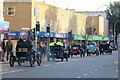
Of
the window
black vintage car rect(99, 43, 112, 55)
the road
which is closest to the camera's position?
the road

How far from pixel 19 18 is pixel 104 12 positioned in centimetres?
8125

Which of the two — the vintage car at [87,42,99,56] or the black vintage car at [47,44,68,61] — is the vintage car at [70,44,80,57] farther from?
→ the black vintage car at [47,44,68,61]

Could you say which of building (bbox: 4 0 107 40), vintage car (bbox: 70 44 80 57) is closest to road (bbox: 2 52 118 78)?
vintage car (bbox: 70 44 80 57)

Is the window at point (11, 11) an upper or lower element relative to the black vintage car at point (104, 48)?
upper

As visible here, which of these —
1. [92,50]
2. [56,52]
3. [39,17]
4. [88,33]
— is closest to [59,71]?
[56,52]

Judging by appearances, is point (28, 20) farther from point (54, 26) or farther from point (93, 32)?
point (93, 32)

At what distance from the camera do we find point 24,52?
29.8 metres

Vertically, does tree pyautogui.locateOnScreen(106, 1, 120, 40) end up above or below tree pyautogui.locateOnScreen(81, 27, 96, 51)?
above

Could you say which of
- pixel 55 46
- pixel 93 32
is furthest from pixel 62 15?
pixel 55 46

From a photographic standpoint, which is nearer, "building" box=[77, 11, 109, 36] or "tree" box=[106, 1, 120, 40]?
"building" box=[77, 11, 109, 36]

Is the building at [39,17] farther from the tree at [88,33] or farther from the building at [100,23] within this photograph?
the building at [100,23]

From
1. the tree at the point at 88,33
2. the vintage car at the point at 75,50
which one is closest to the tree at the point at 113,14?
the tree at the point at 88,33

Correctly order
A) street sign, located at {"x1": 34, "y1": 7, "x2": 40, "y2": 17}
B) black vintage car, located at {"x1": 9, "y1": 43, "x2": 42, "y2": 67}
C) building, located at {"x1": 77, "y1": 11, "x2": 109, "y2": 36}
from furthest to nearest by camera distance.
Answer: building, located at {"x1": 77, "y1": 11, "x2": 109, "y2": 36}
street sign, located at {"x1": 34, "y1": 7, "x2": 40, "y2": 17}
black vintage car, located at {"x1": 9, "y1": 43, "x2": 42, "y2": 67}

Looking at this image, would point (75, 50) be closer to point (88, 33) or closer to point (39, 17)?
point (39, 17)
